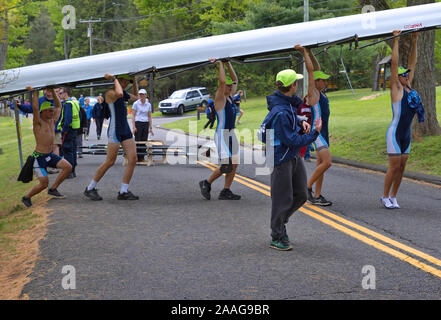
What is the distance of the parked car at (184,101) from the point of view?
42062mm

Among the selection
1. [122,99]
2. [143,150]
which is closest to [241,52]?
[122,99]

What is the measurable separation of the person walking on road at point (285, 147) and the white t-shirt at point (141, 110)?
352 inches

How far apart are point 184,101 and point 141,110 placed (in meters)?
28.4

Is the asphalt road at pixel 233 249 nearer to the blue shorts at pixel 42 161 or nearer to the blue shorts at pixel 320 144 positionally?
the blue shorts at pixel 42 161

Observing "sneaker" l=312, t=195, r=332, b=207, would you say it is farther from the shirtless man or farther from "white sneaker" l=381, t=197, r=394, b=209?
the shirtless man

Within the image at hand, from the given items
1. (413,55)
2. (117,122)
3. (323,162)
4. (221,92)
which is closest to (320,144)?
(323,162)

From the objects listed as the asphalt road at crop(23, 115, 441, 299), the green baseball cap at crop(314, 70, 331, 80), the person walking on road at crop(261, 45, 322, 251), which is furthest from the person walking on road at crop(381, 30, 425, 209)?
the person walking on road at crop(261, 45, 322, 251)

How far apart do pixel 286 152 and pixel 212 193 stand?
4.13m

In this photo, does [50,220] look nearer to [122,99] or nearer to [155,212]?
[155,212]

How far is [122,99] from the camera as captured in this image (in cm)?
877

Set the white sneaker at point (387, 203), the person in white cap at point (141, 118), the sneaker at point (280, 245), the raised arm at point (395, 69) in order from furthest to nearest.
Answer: the person in white cap at point (141, 118)
the white sneaker at point (387, 203)
the raised arm at point (395, 69)
the sneaker at point (280, 245)

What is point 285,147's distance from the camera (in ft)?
18.7

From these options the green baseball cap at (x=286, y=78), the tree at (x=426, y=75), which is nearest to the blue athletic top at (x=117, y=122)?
the green baseball cap at (x=286, y=78)

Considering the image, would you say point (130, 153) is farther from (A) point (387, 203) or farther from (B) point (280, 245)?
(A) point (387, 203)
